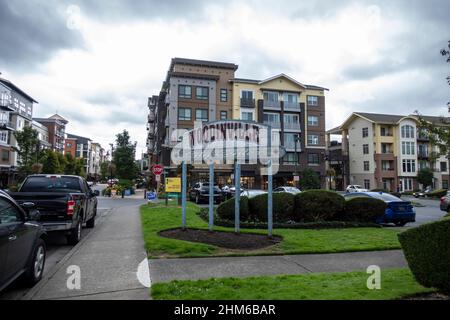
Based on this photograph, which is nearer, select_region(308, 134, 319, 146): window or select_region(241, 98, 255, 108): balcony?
select_region(241, 98, 255, 108): balcony

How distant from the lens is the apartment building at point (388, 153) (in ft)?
182

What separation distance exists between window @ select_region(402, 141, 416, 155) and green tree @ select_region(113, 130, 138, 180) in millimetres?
44401

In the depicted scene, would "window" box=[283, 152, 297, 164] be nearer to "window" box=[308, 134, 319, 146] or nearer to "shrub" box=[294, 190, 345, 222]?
"window" box=[308, 134, 319, 146]

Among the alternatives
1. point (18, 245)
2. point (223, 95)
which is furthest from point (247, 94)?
point (18, 245)

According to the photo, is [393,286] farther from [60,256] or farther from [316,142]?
[316,142]

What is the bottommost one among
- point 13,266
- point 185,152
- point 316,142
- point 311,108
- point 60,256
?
point 60,256

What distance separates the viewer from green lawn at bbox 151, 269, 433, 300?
4.33 meters

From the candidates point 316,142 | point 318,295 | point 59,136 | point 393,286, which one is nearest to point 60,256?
point 318,295

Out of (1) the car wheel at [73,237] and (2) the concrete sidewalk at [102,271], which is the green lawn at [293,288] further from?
(1) the car wheel at [73,237]

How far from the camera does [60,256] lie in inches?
302

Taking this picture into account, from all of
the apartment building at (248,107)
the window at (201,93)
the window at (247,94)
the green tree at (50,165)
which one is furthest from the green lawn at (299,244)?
the green tree at (50,165)

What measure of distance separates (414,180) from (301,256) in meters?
57.8

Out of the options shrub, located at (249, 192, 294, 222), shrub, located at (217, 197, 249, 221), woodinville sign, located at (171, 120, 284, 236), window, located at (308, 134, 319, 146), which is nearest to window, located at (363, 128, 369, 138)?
window, located at (308, 134, 319, 146)

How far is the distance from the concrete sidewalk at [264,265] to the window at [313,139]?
1765 inches
